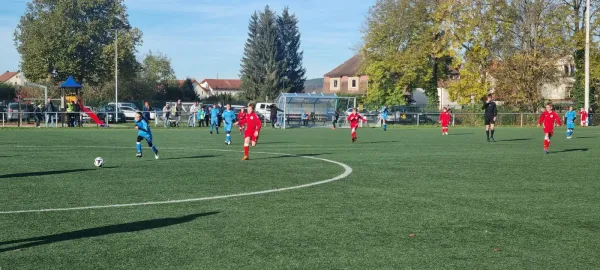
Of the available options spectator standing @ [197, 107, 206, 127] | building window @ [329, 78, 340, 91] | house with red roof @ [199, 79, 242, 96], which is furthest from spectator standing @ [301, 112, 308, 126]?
house with red roof @ [199, 79, 242, 96]

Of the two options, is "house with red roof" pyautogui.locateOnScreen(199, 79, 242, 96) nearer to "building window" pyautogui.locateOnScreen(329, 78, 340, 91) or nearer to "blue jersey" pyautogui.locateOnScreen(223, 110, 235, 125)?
"building window" pyautogui.locateOnScreen(329, 78, 340, 91)

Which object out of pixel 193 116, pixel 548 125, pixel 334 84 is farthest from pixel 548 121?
pixel 334 84

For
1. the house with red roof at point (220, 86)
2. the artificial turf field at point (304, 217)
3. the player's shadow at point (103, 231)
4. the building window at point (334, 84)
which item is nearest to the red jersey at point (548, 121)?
the artificial turf field at point (304, 217)

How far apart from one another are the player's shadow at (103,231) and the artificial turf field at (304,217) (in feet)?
0.04

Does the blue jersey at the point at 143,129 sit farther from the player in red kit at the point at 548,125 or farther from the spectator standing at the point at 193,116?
the spectator standing at the point at 193,116

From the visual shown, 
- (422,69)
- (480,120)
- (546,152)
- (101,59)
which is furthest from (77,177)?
(101,59)

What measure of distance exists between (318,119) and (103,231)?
4589cm

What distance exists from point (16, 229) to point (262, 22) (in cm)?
8240

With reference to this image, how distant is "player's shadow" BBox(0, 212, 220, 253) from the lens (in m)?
7.44

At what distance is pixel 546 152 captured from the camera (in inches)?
861

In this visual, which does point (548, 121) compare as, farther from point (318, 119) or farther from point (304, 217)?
point (318, 119)

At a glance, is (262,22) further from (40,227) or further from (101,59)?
(40,227)

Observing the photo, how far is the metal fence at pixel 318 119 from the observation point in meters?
45.4

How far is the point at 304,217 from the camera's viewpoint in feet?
30.2
